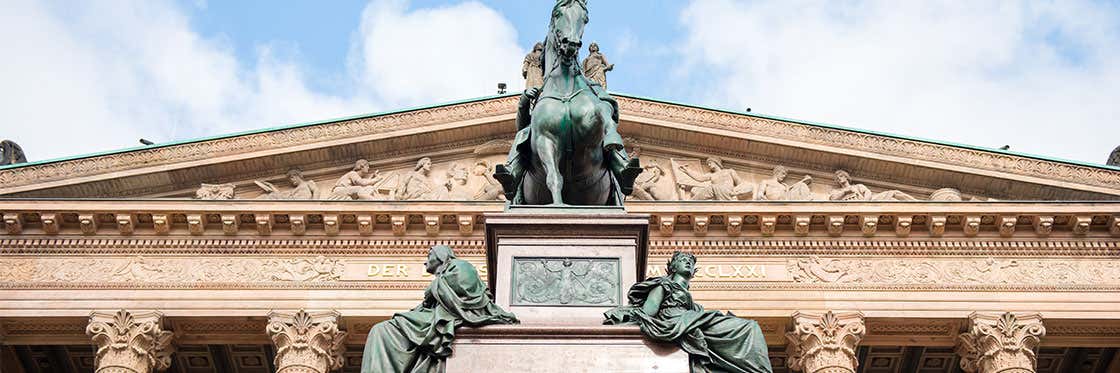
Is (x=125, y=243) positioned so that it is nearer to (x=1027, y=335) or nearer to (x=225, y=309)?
(x=225, y=309)

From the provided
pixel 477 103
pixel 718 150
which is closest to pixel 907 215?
pixel 718 150

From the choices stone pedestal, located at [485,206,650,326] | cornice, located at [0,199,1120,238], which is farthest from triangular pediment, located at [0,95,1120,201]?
stone pedestal, located at [485,206,650,326]

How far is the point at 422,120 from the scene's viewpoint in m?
24.4

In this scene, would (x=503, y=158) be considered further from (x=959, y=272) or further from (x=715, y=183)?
(x=959, y=272)

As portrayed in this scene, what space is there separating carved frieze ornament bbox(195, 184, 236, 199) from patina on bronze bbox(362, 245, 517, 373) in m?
18.0

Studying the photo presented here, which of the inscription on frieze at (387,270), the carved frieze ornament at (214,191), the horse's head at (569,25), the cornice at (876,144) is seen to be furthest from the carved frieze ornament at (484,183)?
the horse's head at (569,25)

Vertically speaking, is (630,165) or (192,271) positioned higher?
(192,271)

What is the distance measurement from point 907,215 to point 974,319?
2.18m

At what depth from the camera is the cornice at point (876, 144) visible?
22906 millimetres

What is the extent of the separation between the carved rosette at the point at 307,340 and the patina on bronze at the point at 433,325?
14.4 m

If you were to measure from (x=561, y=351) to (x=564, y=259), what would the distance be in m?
0.69

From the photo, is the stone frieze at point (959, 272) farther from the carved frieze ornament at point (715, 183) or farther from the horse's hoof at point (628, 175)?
the horse's hoof at point (628, 175)

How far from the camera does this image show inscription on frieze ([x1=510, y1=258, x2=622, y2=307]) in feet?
19.1

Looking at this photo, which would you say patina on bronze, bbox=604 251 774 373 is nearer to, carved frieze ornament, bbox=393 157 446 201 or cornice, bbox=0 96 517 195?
carved frieze ornament, bbox=393 157 446 201
